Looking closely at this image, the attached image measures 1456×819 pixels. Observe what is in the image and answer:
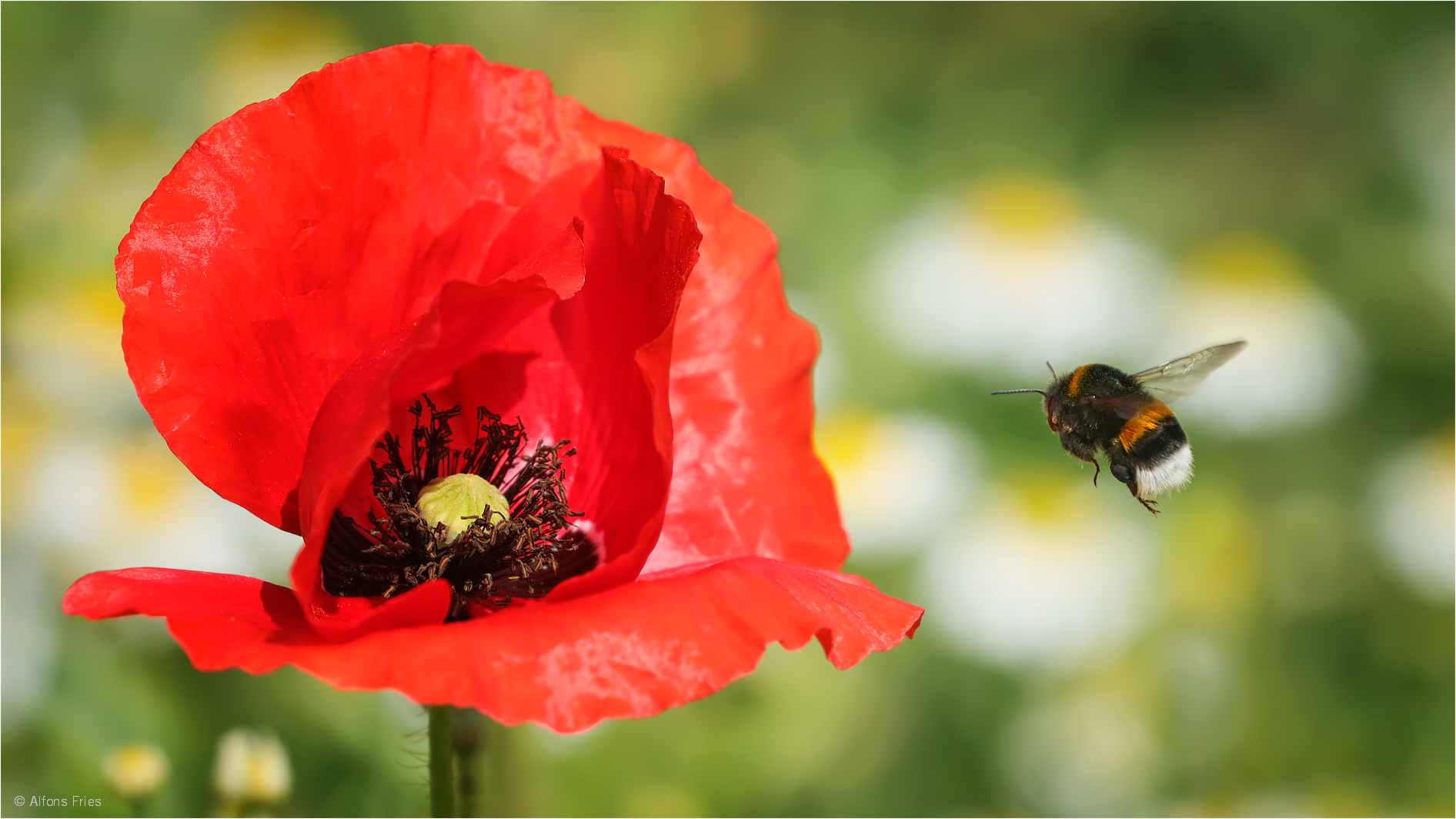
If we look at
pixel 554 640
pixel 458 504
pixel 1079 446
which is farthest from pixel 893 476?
A: pixel 554 640

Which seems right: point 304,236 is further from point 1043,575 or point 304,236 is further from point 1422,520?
point 1422,520

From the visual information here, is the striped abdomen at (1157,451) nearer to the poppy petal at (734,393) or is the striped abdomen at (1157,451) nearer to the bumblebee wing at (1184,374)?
the bumblebee wing at (1184,374)

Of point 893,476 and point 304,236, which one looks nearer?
point 304,236

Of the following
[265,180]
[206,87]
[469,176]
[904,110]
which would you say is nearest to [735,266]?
[469,176]

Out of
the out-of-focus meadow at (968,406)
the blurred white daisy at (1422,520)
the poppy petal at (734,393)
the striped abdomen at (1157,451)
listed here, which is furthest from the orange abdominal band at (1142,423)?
the blurred white daisy at (1422,520)

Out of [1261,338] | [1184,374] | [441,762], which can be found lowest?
[441,762]

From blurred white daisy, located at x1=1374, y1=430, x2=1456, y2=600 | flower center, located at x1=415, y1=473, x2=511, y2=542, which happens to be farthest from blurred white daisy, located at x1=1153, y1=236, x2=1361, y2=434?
flower center, located at x1=415, y1=473, x2=511, y2=542

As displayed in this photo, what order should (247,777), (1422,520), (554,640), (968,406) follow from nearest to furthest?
(554,640) → (247,777) → (1422,520) → (968,406)
